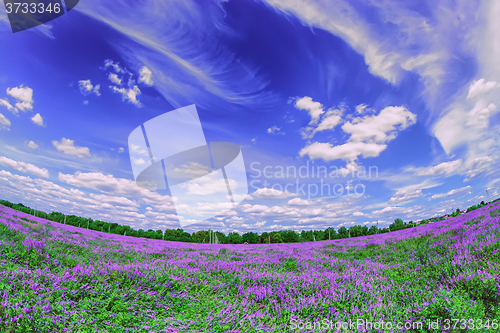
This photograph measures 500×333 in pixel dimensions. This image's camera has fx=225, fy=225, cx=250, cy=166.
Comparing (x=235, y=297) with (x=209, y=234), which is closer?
(x=235, y=297)

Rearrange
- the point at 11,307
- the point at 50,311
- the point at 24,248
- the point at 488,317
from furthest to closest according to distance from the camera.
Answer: the point at 24,248 → the point at 488,317 → the point at 50,311 → the point at 11,307

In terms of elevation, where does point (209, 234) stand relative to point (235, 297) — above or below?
below

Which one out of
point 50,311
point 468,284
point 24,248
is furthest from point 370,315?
point 24,248

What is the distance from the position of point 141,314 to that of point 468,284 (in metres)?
5.13

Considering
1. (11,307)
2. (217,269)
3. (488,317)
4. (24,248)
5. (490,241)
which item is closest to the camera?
(11,307)

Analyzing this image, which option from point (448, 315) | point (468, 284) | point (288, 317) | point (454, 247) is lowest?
point (288, 317)

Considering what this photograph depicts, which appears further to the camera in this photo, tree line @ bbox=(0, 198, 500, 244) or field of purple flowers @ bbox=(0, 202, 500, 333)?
tree line @ bbox=(0, 198, 500, 244)

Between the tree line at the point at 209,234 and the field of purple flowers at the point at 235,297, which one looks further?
the tree line at the point at 209,234

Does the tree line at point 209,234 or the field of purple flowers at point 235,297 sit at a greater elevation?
the field of purple flowers at point 235,297

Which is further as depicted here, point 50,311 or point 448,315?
point 448,315

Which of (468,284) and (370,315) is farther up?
(468,284)

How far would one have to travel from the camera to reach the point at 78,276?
3.59 meters

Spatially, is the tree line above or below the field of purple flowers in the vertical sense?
below

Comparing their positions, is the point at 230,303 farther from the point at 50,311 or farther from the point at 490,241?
the point at 490,241
